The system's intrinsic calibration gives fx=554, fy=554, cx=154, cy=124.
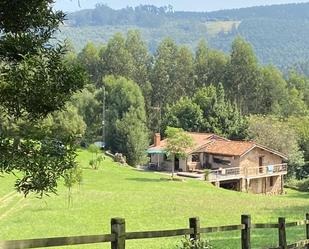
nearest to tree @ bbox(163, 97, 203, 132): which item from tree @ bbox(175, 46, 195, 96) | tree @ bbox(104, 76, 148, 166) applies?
tree @ bbox(104, 76, 148, 166)

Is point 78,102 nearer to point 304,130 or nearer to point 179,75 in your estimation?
point 179,75

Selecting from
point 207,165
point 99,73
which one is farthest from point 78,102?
point 207,165

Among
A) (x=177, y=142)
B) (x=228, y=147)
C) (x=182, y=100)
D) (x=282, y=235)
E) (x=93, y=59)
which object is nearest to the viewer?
(x=282, y=235)

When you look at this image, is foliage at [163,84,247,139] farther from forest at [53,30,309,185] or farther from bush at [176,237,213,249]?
bush at [176,237,213,249]

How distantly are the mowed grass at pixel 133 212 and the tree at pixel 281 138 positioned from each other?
23.2 metres

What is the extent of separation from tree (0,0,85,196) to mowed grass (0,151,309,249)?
8.31 meters

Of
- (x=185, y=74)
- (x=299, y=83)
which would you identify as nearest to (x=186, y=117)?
(x=185, y=74)

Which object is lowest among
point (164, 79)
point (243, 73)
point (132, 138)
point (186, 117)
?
point (132, 138)

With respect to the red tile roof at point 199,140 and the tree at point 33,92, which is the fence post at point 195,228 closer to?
the tree at point 33,92

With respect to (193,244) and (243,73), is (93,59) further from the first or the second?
(193,244)

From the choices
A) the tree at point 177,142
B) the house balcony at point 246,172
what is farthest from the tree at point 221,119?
the tree at point 177,142

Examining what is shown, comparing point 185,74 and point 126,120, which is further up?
point 185,74

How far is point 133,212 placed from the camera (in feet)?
91.4

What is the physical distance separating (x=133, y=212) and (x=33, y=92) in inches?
842
